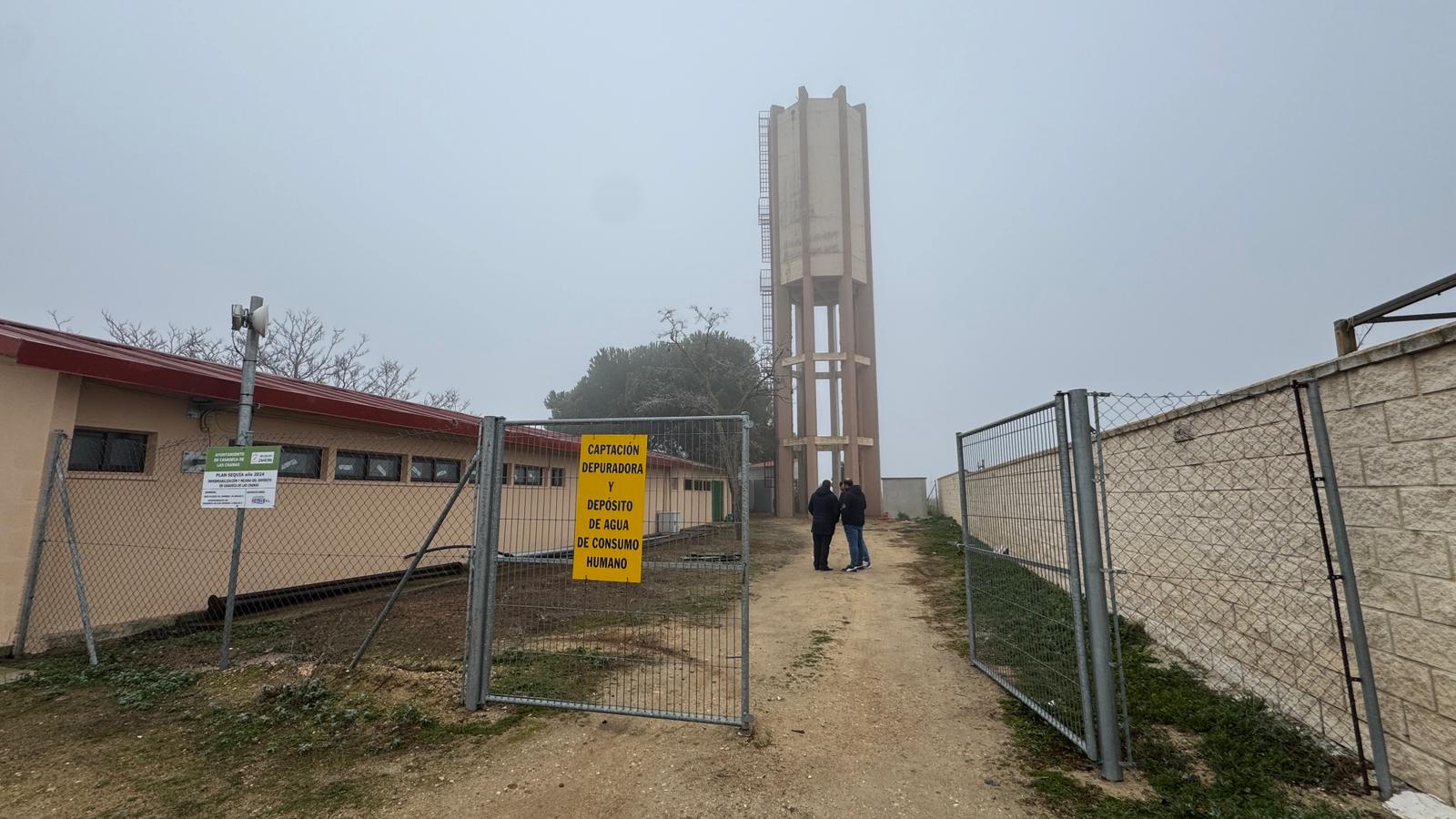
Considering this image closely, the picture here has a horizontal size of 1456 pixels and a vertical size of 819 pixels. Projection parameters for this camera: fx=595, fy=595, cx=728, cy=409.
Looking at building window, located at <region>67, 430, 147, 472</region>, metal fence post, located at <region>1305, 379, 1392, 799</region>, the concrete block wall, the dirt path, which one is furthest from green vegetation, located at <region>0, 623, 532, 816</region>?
the concrete block wall

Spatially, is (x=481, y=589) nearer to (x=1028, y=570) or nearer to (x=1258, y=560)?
(x=1028, y=570)

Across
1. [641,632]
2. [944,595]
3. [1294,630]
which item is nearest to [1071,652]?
[1294,630]

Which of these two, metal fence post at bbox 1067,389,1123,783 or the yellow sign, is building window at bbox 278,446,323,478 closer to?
the yellow sign

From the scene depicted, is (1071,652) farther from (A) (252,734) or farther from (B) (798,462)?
(B) (798,462)

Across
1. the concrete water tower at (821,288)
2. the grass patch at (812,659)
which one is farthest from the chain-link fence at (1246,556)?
the concrete water tower at (821,288)

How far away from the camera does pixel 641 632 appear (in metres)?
6.28

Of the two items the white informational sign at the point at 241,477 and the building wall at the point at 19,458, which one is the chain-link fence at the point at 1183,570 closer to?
the white informational sign at the point at 241,477

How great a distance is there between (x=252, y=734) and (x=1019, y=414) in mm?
5580

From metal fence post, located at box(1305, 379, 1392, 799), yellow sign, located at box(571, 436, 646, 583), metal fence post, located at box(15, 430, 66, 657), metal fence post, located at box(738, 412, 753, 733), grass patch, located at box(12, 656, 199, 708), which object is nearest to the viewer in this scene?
metal fence post, located at box(1305, 379, 1392, 799)

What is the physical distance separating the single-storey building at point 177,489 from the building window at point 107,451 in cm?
1

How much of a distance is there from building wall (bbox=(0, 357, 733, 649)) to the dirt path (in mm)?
1423

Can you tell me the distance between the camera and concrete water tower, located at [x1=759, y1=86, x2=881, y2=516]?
2695 centimetres

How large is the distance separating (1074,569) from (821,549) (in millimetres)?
7670

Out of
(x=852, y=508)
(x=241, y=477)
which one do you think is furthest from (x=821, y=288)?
(x=241, y=477)
